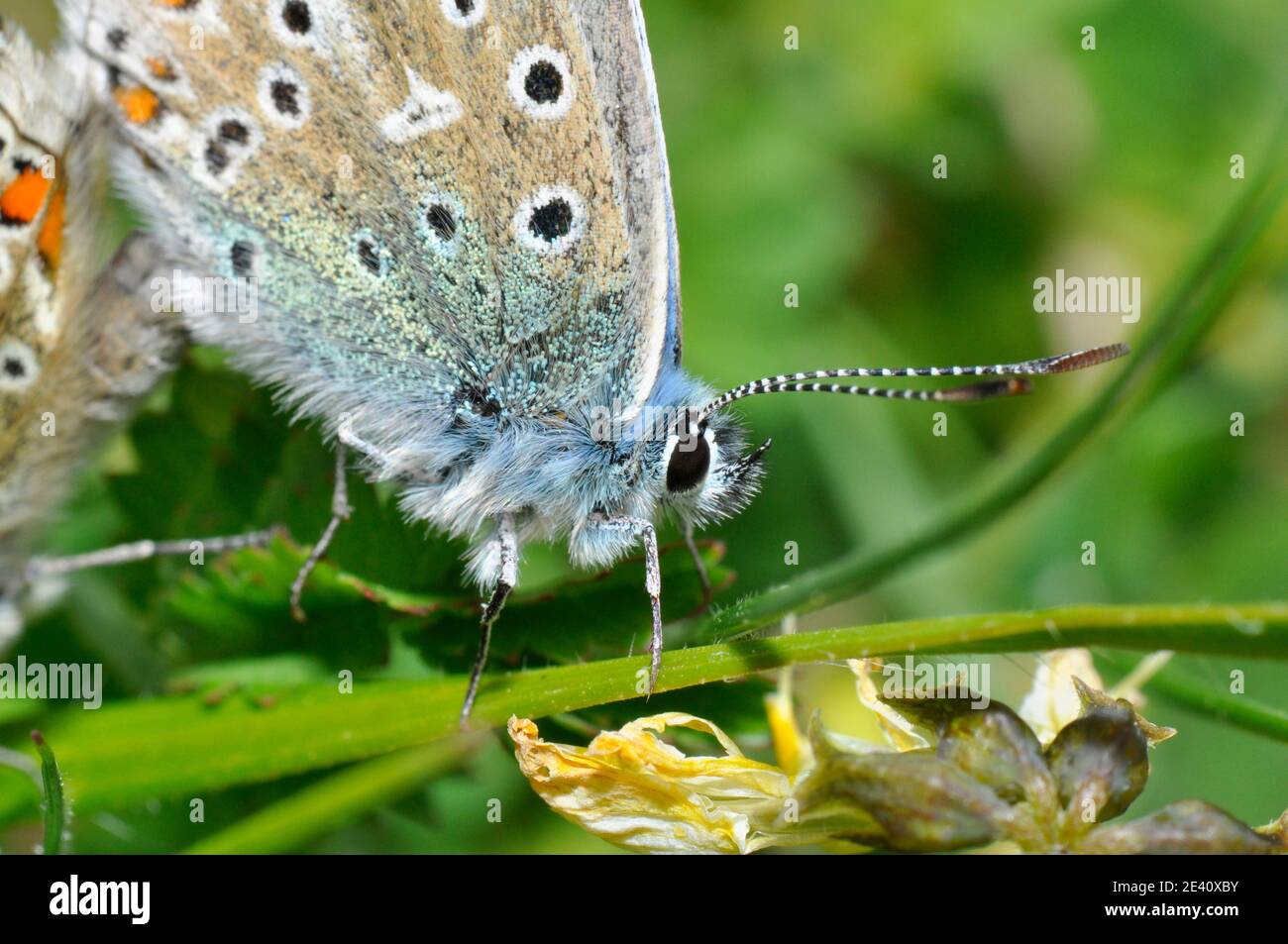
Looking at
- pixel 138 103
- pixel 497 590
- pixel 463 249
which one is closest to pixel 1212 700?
pixel 497 590

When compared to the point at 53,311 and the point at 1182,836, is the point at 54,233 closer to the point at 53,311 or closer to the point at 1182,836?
the point at 53,311

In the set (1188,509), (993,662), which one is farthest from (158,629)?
(1188,509)

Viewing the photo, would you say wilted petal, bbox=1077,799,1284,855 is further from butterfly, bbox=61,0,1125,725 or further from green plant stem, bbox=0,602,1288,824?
butterfly, bbox=61,0,1125,725

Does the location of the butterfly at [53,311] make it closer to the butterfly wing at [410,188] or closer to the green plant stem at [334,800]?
the butterfly wing at [410,188]

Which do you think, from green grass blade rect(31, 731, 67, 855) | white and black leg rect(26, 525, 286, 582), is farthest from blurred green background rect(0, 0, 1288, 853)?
green grass blade rect(31, 731, 67, 855)
